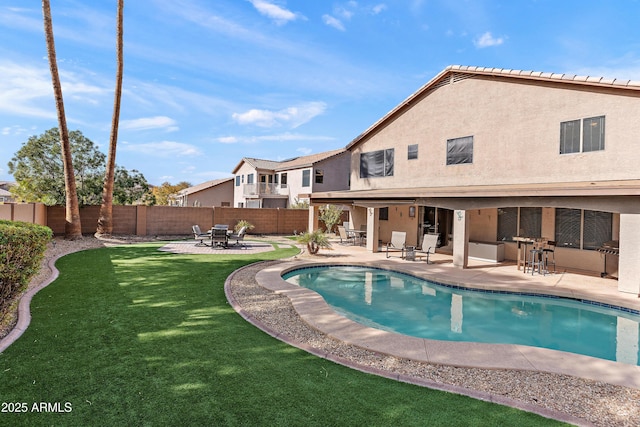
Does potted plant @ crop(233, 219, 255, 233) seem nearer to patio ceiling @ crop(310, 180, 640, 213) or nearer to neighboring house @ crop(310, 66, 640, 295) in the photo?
neighboring house @ crop(310, 66, 640, 295)

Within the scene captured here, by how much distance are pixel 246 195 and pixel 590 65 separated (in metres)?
31.7

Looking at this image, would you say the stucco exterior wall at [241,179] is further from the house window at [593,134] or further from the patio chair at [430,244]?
the house window at [593,134]

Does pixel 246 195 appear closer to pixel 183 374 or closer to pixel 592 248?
pixel 592 248

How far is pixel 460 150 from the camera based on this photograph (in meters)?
16.5

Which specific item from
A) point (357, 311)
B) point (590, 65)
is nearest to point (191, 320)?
point (357, 311)

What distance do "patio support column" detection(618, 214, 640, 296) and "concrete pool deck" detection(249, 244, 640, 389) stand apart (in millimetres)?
354

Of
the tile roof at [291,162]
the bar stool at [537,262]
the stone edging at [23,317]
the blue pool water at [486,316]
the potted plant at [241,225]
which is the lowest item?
the blue pool water at [486,316]

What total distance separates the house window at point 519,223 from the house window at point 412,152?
496 cm

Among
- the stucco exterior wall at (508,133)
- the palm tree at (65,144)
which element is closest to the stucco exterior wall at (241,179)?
the palm tree at (65,144)

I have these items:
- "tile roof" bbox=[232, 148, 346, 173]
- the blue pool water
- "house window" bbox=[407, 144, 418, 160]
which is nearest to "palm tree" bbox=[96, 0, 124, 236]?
the blue pool water

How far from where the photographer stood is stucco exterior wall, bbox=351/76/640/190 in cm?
1202

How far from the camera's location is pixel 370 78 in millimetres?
25641

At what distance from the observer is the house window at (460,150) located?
52.9ft

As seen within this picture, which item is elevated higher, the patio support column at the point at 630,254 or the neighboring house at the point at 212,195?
the neighboring house at the point at 212,195
